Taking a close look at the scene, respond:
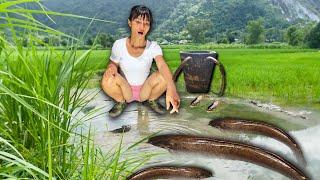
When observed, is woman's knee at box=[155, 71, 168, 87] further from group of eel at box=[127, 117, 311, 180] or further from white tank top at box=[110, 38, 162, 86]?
group of eel at box=[127, 117, 311, 180]

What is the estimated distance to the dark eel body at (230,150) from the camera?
1.95m

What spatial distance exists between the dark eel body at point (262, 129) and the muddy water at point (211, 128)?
21 mm

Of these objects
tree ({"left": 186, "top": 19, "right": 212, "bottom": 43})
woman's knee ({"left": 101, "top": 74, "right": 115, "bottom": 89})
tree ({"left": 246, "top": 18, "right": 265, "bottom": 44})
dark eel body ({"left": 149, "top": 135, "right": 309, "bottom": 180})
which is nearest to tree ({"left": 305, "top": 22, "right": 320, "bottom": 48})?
tree ({"left": 246, "top": 18, "right": 265, "bottom": 44})

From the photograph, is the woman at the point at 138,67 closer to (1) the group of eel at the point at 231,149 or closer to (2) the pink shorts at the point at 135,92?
(2) the pink shorts at the point at 135,92

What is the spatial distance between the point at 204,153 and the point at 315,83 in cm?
92

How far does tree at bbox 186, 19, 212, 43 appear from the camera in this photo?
8.81 feet

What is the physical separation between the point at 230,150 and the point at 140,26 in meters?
0.53

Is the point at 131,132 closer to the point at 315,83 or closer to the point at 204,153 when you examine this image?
the point at 204,153

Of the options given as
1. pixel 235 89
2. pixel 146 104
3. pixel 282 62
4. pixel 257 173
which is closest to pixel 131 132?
pixel 146 104

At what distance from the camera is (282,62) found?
2.91 meters

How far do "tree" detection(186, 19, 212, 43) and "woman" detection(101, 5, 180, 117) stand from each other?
1.90 ft

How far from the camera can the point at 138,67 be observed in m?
2.10

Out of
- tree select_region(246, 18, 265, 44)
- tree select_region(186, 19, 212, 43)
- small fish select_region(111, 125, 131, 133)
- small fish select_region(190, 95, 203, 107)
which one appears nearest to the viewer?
small fish select_region(111, 125, 131, 133)

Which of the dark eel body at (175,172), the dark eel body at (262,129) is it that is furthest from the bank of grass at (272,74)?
the dark eel body at (175,172)
